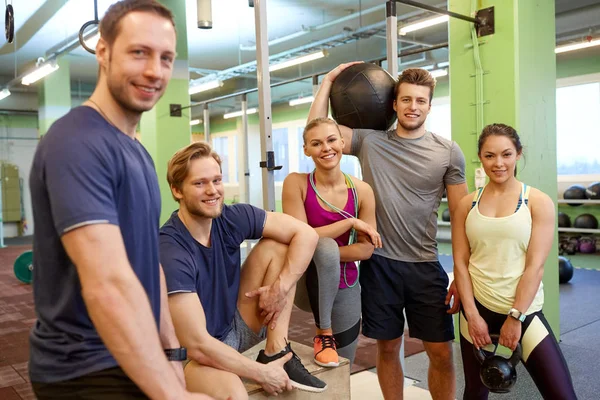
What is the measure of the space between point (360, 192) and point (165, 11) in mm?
1210

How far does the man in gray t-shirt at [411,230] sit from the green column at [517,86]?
1414mm

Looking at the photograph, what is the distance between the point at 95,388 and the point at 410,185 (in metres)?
1.52

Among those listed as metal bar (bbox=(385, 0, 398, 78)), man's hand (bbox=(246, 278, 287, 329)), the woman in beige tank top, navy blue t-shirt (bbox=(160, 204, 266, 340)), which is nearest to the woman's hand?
the woman in beige tank top

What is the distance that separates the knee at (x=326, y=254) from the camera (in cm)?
187

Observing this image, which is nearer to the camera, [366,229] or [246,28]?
[366,229]

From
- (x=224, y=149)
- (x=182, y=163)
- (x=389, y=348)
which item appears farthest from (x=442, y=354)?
(x=224, y=149)

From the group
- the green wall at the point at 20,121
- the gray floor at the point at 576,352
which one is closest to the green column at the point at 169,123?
the gray floor at the point at 576,352

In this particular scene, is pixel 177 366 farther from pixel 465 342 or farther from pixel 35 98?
pixel 35 98

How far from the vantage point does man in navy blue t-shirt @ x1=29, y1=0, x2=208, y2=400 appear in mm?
857

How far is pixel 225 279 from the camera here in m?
1.71

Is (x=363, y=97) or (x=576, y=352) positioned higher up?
(x=363, y=97)

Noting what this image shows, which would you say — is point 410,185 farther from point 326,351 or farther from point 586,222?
point 586,222

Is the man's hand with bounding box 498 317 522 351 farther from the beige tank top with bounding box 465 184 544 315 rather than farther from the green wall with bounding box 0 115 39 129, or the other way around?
the green wall with bounding box 0 115 39 129

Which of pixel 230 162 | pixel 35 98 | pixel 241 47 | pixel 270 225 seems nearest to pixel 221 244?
pixel 270 225
